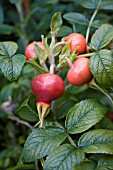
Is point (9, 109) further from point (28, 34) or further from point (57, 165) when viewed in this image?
point (57, 165)

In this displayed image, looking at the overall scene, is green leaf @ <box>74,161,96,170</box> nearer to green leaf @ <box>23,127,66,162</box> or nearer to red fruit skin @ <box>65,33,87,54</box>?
green leaf @ <box>23,127,66,162</box>

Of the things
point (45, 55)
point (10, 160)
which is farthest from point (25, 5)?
point (45, 55)

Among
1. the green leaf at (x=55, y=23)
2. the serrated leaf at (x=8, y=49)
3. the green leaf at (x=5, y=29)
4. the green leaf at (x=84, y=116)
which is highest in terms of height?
the green leaf at (x=55, y=23)

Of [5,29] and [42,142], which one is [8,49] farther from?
[5,29]

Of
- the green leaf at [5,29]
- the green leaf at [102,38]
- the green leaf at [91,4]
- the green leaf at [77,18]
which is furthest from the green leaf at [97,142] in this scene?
the green leaf at [5,29]

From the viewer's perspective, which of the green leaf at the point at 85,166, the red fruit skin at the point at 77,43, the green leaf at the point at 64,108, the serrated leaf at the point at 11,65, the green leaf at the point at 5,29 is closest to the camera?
the green leaf at the point at 85,166

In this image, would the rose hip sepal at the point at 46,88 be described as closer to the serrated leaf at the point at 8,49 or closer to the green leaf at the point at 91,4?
the serrated leaf at the point at 8,49

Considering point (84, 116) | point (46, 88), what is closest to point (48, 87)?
point (46, 88)

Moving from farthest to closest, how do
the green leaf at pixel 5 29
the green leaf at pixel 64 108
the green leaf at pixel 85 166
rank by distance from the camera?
the green leaf at pixel 5 29 → the green leaf at pixel 64 108 → the green leaf at pixel 85 166
